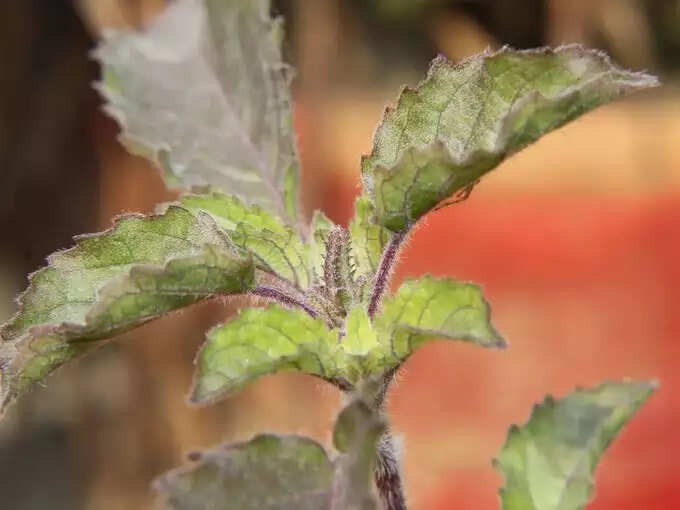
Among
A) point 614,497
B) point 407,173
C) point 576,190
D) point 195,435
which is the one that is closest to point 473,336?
point 407,173

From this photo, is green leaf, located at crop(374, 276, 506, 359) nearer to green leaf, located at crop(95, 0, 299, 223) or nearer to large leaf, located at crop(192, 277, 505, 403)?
large leaf, located at crop(192, 277, 505, 403)

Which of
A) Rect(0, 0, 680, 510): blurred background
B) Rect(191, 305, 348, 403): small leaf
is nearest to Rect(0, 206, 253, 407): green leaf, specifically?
Rect(191, 305, 348, 403): small leaf

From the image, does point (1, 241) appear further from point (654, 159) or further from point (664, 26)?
point (664, 26)

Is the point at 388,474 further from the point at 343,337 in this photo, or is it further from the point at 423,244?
the point at 423,244

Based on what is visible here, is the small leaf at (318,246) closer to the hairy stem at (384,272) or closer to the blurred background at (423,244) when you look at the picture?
the hairy stem at (384,272)

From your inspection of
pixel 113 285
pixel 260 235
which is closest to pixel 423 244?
pixel 260 235

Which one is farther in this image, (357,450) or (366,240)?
(366,240)

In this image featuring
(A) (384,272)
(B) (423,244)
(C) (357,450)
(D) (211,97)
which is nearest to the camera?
(C) (357,450)
